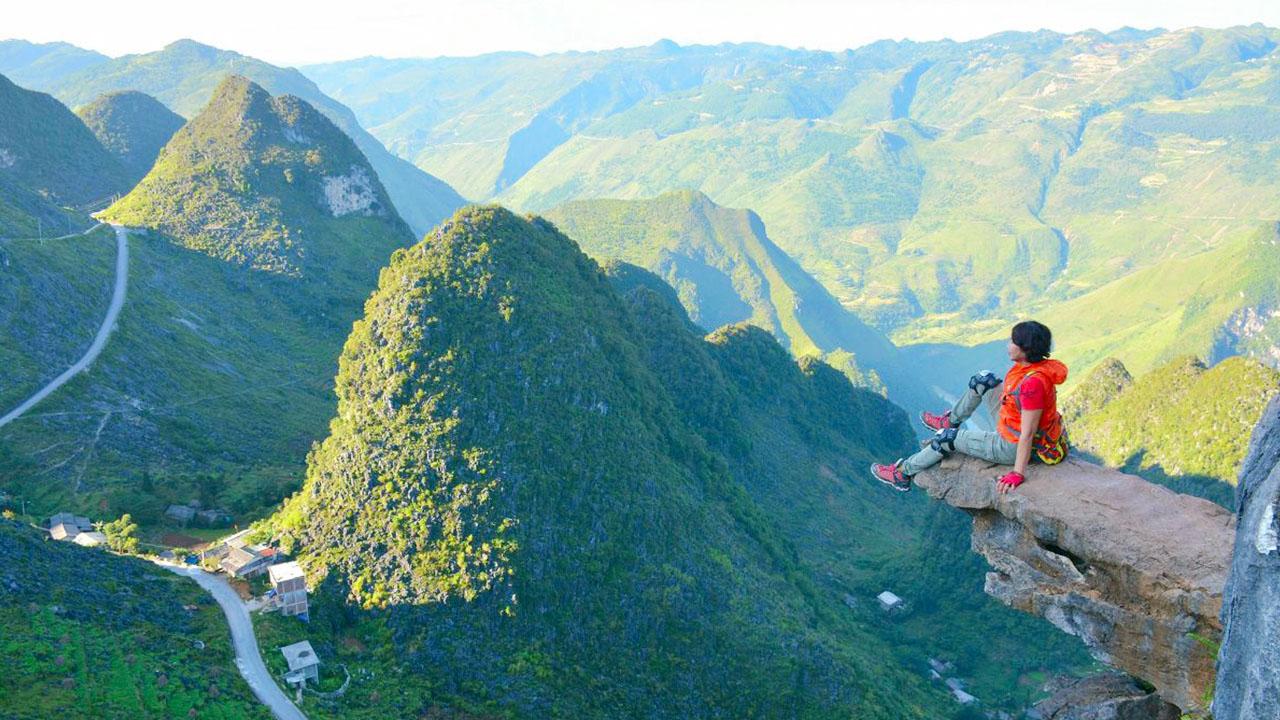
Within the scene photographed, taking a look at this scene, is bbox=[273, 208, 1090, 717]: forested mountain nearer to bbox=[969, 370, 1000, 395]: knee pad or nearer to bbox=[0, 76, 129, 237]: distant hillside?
bbox=[969, 370, 1000, 395]: knee pad

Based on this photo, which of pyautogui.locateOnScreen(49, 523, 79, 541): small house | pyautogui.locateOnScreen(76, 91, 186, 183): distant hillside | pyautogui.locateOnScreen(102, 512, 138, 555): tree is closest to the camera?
pyautogui.locateOnScreen(102, 512, 138, 555): tree

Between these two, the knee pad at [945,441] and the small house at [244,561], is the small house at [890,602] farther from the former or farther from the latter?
the knee pad at [945,441]

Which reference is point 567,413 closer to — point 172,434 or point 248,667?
point 248,667

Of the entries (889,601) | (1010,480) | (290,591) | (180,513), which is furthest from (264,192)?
(1010,480)

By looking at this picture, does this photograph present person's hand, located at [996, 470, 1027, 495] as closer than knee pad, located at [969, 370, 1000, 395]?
Yes

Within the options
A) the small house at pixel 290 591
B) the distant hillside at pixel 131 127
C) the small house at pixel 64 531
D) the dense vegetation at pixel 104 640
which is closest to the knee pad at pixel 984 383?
the dense vegetation at pixel 104 640

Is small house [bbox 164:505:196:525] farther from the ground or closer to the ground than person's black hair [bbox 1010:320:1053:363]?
closer to the ground

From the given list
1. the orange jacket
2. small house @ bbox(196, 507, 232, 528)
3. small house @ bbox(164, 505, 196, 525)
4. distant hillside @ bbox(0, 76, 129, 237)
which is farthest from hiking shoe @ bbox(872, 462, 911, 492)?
distant hillside @ bbox(0, 76, 129, 237)


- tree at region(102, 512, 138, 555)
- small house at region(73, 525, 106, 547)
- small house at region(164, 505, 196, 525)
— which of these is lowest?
small house at region(73, 525, 106, 547)
